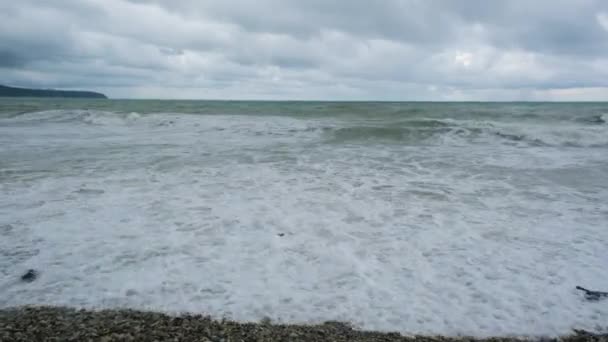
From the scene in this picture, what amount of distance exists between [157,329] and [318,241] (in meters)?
2.43

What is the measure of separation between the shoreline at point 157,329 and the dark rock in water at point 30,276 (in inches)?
22.9

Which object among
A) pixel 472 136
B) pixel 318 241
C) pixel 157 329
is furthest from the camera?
pixel 472 136

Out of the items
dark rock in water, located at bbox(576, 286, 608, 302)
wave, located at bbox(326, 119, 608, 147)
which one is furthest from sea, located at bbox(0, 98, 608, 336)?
wave, located at bbox(326, 119, 608, 147)

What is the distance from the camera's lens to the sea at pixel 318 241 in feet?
11.7

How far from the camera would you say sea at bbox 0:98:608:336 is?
3.55m

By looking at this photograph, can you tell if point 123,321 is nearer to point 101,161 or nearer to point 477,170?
point 101,161

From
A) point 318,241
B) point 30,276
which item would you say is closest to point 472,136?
point 318,241

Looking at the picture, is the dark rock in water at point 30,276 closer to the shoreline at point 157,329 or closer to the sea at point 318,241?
the sea at point 318,241

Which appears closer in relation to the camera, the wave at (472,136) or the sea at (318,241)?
the sea at (318,241)

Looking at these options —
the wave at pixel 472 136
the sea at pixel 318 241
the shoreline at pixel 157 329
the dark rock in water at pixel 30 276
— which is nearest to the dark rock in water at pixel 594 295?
the sea at pixel 318 241

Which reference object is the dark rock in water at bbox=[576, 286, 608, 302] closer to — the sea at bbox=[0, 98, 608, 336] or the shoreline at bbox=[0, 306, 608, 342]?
the sea at bbox=[0, 98, 608, 336]

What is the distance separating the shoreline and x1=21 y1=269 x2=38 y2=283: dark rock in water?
1.91ft

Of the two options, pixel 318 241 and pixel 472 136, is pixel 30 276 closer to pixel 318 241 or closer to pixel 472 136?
pixel 318 241

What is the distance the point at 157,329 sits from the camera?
309 centimetres
